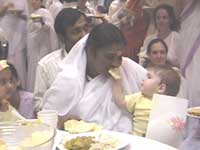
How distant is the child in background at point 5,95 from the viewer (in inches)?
70.4

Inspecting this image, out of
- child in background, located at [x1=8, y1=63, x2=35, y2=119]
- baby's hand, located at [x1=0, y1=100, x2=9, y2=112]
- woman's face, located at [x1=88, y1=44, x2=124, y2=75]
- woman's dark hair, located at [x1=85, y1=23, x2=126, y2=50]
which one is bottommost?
child in background, located at [x1=8, y1=63, x2=35, y2=119]

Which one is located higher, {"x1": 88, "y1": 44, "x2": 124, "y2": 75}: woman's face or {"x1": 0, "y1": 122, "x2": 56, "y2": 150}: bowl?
{"x1": 88, "y1": 44, "x2": 124, "y2": 75}: woman's face

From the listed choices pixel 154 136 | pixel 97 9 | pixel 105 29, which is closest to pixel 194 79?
pixel 105 29

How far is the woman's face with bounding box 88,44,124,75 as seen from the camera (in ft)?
6.00

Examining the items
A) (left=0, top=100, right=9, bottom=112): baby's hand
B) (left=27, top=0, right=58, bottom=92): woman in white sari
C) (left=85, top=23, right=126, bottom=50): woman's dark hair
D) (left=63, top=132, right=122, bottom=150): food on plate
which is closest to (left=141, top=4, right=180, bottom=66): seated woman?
(left=27, top=0, right=58, bottom=92): woman in white sari

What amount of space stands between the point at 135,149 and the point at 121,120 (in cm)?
55

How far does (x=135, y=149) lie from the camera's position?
125 centimetres

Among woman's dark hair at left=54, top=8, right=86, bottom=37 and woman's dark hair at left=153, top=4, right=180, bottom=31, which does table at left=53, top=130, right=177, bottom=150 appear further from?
woman's dark hair at left=153, top=4, right=180, bottom=31

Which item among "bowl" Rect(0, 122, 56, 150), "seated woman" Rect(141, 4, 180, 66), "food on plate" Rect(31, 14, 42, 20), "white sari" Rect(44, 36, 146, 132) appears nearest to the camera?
"bowl" Rect(0, 122, 56, 150)

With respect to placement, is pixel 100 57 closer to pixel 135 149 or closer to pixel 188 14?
pixel 135 149

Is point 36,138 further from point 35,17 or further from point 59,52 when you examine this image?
point 35,17

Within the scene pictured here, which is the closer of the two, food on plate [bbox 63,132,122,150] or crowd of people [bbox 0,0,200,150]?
food on plate [bbox 63,132,122,150]

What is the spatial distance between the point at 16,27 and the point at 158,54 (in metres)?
1.38

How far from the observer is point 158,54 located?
9.93ft
